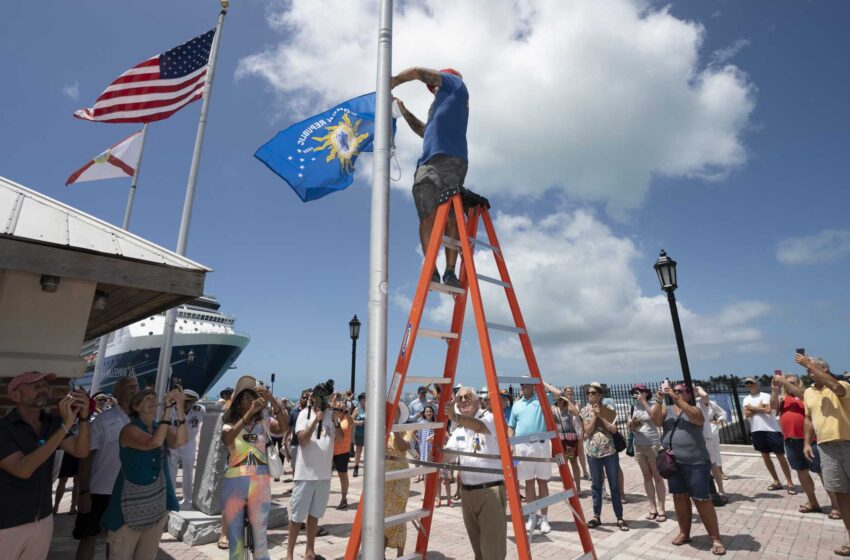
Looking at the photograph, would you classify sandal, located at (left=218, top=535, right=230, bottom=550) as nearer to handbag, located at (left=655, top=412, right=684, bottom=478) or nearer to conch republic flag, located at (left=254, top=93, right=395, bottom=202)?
conch republic flag, located at (left=254, top=93, right=395, bottom=202)

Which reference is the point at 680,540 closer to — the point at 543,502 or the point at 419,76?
the point at 543,502

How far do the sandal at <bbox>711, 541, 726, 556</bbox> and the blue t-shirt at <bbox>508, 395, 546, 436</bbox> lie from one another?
102 inches

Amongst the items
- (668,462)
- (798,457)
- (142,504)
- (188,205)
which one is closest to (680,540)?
(668,462)

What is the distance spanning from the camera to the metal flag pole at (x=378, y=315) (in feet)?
7.77

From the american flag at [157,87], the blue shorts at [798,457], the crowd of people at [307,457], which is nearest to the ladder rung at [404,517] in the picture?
the crowd of people at [307,457]

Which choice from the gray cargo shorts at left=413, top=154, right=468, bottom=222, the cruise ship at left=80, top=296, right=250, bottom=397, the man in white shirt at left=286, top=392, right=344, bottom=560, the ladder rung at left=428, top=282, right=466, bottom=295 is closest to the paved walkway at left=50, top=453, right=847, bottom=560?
the man in white shirt at left=286, top=392, right=344, bottom=560

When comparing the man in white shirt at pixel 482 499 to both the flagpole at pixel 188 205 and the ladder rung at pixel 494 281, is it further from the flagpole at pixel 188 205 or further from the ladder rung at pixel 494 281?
the flagpole at pixel 188 205

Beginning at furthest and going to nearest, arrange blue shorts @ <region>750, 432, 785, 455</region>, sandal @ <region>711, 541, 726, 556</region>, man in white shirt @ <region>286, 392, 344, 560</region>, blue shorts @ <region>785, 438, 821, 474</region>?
blue shorts @ <region>750, 432, 785, 455</region> < blue shorts @ <region>785, 438, 821, 474</region> < sandal @ <region>711, 541, 726, 556</region> < man in white shirt @ <region>286, 392, 344, 560</region>

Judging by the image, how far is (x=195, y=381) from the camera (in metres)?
46.0

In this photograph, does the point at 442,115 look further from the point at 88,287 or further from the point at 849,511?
the point at 849,511

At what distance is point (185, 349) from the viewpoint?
145 ft

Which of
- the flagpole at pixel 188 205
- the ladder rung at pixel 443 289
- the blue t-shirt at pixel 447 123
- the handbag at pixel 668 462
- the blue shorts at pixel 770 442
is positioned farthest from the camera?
the blue shorts at pixel 770 442

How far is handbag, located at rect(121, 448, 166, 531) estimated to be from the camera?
3.94 metres

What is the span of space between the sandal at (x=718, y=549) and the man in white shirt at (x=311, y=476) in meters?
5.23
